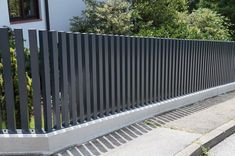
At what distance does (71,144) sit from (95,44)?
1.46 m

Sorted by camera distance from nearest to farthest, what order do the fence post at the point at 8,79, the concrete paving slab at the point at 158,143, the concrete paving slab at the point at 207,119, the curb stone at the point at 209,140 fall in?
the fence post at the point at 8,79
the concrete paving slab at the point at 158,143
the curb stone at the point at 209,140
the concrete paving slab at the point at 207,119

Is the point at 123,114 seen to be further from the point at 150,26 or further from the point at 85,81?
the point at 150,26

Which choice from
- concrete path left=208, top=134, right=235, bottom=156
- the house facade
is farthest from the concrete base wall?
the house facade

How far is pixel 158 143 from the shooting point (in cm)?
571

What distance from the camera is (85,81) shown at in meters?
5.60

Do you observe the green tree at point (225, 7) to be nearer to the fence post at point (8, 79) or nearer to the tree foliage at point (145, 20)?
the tree foliage at point (145, 20)

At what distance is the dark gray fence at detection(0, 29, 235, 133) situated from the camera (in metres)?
4.79

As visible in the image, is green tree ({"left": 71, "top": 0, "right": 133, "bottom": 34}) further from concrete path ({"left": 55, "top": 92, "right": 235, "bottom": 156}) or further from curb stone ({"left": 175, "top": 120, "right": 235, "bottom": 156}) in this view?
curb stone ({"left": 175, "top": 120, "right": 235, "bottom": 156})

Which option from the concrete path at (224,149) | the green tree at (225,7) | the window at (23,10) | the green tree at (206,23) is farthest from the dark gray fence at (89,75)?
the green tree at (225,7)

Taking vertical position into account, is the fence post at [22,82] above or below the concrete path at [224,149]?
above

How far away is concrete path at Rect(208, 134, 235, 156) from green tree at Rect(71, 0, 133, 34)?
5.85 meters

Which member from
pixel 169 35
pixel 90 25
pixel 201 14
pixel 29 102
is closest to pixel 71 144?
pixel 29 102

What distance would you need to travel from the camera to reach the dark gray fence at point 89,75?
4.79 metres

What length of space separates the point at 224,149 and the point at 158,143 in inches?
42.5
